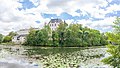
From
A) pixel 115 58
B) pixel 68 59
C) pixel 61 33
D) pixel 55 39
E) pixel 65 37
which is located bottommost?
pixel 68 59

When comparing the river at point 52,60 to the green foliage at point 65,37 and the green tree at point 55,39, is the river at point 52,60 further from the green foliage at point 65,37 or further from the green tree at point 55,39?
the green foliage at point 65,37

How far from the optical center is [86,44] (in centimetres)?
8188

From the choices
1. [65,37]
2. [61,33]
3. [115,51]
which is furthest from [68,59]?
[61,33]

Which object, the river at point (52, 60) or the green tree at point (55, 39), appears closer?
the river at point (52, 60)

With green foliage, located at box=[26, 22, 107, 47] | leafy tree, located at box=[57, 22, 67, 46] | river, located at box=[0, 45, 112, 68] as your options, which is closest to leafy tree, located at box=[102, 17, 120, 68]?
river, located at box=[0, 45, 112, 68]

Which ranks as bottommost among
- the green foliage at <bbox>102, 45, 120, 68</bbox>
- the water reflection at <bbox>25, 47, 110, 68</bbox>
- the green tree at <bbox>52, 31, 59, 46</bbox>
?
the water reflection at <bbox>25, 47, 110, 68</bbox>

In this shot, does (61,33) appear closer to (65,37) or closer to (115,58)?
(65,37)

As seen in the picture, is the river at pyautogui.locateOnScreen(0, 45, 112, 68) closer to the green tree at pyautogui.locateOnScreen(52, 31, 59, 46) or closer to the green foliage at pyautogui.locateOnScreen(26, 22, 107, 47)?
the green tree at pyautogui.locateOnScreen(52, 31, 59, 46)

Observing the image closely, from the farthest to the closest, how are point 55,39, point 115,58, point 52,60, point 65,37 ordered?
point 55,39
point 65,37
point 52,60
point 115,58

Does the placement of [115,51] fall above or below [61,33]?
below

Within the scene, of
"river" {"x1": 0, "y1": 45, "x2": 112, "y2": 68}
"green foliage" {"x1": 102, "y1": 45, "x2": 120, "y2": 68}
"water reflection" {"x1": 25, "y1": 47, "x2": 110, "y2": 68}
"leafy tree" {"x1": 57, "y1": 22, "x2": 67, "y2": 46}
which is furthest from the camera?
"leafy tree" {"x1": 57, "y1": 22, "x2": 67, "y2": 46}

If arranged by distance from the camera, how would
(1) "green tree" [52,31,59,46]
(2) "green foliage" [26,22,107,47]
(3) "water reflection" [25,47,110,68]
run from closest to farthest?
1. (3) "water reflection" [25,47,110,68]
2. (1) "green tree" [52,31,59,46]
3. (2) "green foliage" [26,22,107,47]

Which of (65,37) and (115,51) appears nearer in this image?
(115,51)

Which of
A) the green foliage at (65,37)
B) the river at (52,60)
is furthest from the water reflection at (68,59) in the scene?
the green foliage at (65,37)
